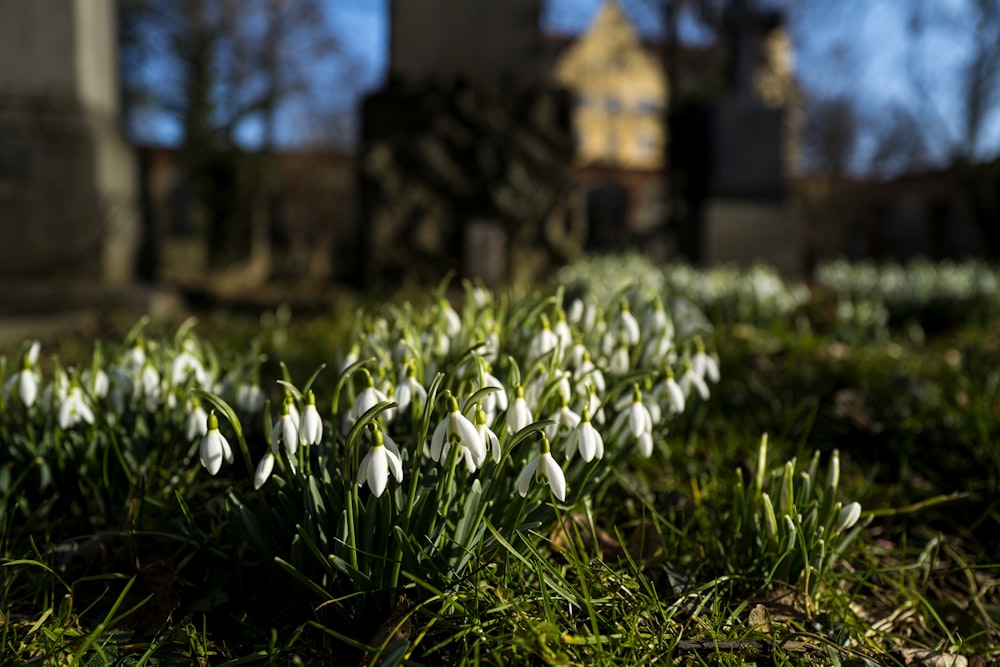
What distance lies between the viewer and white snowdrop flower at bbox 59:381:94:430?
73.4 inches

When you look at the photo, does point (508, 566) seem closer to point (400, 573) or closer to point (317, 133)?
point (400, 573)

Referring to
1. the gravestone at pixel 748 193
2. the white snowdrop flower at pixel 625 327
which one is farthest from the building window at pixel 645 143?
the white snowdrop flower at pixel 625 327

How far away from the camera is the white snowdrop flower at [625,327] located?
6.86ft

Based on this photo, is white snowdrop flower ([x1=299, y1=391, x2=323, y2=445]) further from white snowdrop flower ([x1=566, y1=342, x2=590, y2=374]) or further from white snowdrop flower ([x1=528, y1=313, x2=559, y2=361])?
white snowdrop flower ([x1=566, y1=342, x2=590, y2=374])

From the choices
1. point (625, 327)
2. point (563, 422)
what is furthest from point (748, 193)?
point (563, 422)

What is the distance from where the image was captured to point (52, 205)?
6488 millimetres

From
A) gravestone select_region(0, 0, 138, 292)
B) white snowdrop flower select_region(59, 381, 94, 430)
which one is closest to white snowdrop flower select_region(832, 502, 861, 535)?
white snowdrop flower select_region(59, 381, 94, 430)

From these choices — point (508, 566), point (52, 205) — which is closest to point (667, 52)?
point (52, 205)

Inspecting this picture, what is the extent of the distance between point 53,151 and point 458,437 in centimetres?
638

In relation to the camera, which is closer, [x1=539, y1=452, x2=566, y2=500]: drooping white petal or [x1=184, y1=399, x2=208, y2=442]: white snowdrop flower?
[x1=539, y1=452, x2=566, y2=500]: drooping white petal

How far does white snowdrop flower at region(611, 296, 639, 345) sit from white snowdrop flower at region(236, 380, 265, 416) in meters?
1.00

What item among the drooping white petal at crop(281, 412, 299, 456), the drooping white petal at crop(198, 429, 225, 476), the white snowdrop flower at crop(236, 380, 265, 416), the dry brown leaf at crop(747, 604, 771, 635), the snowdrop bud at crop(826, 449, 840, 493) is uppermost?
the drooping white petal at crop(281, 412, 299, 456)

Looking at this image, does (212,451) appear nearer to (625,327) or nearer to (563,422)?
(563,422)

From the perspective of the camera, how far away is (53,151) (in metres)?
6.46
